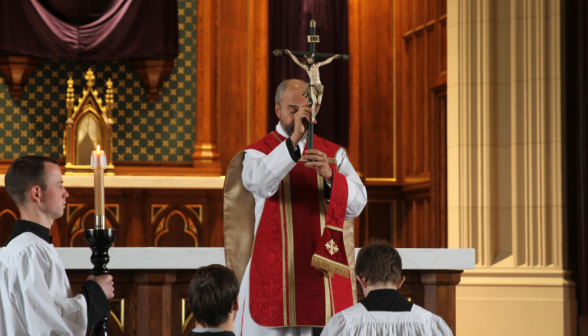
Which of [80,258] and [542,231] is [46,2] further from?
[542,231]

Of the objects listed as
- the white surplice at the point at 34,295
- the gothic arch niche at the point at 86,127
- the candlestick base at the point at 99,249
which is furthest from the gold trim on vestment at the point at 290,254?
the gothic arch niche at the point at 86,127

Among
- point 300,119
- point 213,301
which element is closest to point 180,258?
point 300,119

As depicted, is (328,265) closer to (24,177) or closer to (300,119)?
(300,119)

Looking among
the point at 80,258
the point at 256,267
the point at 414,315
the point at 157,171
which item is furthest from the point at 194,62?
the point at 414,315

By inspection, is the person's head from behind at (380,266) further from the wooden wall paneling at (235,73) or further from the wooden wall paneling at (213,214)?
the wooden wall paneling at (235,73)

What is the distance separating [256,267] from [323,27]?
5.14 m

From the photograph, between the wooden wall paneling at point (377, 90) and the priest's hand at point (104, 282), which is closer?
the priest's hand at point (104, 282)

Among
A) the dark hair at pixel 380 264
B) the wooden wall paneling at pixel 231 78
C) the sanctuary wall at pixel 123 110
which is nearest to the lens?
the dark hair at pixel 380 264

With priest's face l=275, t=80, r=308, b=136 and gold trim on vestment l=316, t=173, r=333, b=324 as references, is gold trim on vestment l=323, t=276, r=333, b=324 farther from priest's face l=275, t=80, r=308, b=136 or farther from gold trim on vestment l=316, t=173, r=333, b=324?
priest's face l=275, t=80, r=308, b=136

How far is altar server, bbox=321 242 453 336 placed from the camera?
229 cm

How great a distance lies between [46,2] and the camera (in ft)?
23.4

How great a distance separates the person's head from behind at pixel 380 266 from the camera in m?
2.28

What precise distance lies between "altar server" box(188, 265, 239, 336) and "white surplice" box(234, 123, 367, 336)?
0.89 meters

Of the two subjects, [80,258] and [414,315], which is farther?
[80,258]
